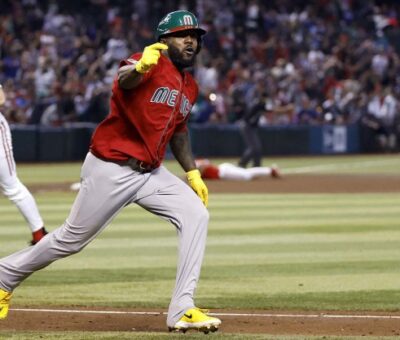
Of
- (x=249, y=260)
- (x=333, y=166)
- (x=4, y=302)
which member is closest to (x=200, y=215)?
(x=4, y=302)

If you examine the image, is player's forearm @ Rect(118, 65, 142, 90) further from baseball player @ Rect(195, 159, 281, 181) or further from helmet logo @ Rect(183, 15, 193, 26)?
baseball player @ Rect(195, 159, 281, 181)

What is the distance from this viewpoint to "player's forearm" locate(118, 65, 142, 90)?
284 inches

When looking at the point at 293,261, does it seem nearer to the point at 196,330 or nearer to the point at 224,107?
the point at 196,330

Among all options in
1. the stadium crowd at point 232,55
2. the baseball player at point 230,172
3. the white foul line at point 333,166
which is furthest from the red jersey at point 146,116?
the stadium crowd at point 232,55

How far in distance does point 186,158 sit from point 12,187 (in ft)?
13.8

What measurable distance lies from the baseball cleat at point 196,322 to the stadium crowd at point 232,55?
22930mm

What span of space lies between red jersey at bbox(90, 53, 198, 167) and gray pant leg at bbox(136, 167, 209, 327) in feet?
0.54

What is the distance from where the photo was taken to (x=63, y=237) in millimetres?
7680

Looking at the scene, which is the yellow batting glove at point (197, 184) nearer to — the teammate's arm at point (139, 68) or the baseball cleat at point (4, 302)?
the teammate's arm at point (139, 68)

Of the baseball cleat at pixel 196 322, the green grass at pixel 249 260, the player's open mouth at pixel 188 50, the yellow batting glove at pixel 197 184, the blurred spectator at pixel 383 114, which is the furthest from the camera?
the blurred spectator at pixel 383 114

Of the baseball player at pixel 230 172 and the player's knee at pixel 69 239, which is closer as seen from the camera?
the player's knee at pixel 69 239

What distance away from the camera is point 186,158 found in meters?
8.05

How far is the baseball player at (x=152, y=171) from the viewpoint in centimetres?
749

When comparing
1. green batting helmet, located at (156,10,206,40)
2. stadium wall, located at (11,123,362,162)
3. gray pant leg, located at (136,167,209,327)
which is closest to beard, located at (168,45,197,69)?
green batting helmet, located at (156,10,206,40)
